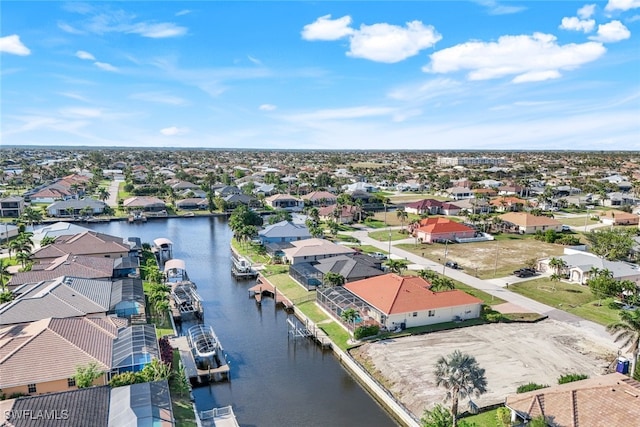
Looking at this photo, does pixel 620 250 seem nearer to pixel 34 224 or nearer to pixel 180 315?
pixel 180 315

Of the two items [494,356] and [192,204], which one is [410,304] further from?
[192,204]

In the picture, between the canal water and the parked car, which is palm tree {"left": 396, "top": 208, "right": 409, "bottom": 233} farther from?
the canal water

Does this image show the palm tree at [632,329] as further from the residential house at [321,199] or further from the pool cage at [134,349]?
the residential house at [321,199]

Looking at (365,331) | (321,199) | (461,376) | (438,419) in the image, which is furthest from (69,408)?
(321,199)

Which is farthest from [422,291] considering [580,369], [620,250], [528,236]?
[528,236]

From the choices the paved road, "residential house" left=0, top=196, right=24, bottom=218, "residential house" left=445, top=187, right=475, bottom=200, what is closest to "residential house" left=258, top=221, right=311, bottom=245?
the paved road
